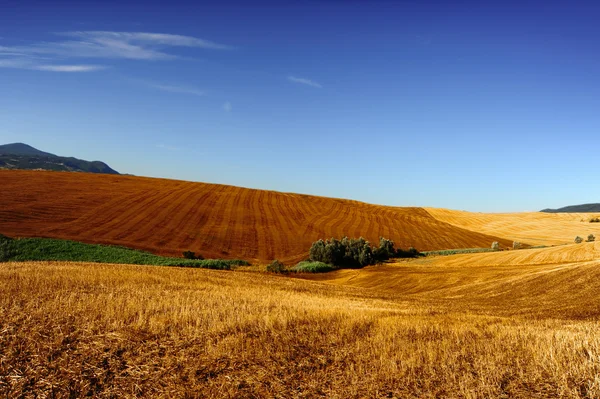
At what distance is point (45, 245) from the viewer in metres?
36.8

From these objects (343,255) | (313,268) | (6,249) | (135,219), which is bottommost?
(313,268)

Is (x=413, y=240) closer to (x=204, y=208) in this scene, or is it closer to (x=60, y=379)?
(x=204, y=208)

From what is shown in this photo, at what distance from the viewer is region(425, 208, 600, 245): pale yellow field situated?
7275 cm

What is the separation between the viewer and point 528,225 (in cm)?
8756

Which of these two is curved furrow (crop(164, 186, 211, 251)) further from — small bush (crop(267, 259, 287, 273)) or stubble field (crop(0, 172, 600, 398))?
stubble field (crop(0, 172, 600, 398))

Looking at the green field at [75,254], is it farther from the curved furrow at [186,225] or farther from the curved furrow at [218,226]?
the curved furrow at [218,226]

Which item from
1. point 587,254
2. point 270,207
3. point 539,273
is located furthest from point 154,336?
point 270,207

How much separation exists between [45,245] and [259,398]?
3864 cm

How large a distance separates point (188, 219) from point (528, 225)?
74.2m

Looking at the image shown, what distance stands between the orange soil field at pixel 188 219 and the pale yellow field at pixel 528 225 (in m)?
7.92

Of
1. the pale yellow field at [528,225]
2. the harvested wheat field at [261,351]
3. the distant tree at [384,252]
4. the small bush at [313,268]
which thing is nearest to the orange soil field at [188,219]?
the small bush at [313,268]

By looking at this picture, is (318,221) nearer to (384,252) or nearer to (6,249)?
(384,252)

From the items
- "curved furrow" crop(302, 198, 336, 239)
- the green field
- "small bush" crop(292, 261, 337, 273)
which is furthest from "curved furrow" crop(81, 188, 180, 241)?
"curved furrow" crop(302, 198, 336, 239)

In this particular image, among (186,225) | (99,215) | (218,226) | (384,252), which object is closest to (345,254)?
(384,252)
